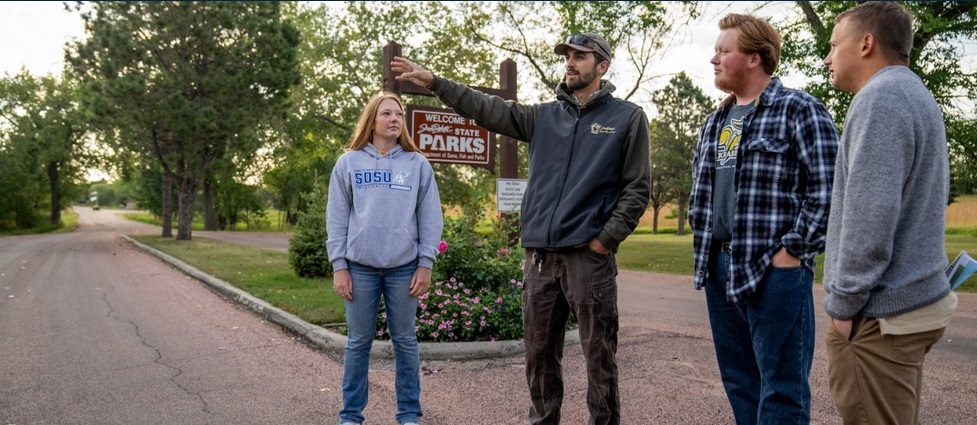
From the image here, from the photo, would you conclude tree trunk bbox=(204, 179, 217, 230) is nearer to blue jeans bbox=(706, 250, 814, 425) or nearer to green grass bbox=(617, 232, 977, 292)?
green grass bbox=(617, 232, 977, 292)

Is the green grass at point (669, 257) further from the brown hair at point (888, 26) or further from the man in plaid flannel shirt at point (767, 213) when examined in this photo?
the brown hair at point (888, 26)

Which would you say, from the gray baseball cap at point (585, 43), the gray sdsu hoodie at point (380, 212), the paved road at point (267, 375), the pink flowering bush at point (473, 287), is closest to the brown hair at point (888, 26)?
the gray baseball cap at point (585, 43)

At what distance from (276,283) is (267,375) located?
20.7ft

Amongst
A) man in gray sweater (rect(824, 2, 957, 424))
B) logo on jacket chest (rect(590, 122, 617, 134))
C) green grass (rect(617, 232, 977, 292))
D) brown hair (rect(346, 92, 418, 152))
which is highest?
brown hair (rect(346, 92, 418, 152))

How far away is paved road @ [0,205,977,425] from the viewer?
4.37 meters

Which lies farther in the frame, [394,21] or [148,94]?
[394,21]

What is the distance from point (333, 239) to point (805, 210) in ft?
8.01

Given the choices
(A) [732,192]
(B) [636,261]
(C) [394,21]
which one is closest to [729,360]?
(A) [732,192]

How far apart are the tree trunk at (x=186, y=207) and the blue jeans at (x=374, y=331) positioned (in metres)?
26.8

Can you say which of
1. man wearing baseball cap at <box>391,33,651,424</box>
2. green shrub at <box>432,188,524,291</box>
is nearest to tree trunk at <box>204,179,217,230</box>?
green shrub at <box>432,188,524,291</box>

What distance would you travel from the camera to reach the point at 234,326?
7867 millimetres

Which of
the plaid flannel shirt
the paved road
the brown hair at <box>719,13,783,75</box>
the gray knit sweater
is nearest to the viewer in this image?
the gray knit sweater

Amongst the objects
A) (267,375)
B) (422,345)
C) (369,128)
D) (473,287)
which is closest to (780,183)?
(369,128)

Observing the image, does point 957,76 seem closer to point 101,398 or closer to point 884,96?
point 884,96
